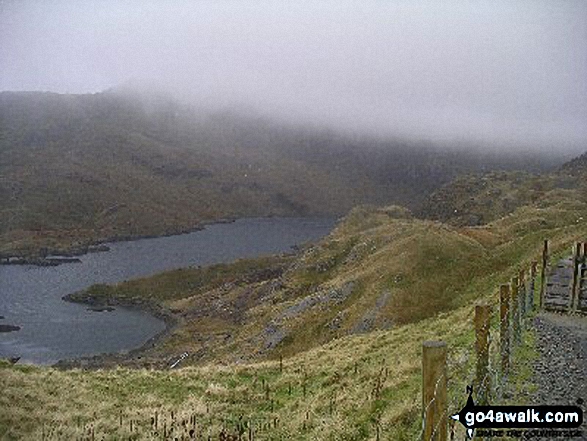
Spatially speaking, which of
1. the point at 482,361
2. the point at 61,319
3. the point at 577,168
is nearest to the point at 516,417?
the point at 482,361

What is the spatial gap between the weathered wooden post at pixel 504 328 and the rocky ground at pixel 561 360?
2.67 feet

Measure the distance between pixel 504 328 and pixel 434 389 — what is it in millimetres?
6738

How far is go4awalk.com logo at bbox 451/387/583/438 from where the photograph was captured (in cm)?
891

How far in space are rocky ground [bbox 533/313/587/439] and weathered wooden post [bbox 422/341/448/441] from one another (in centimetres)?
468

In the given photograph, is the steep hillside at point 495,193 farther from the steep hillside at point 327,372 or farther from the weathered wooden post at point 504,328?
the weathered wooden post at point 504,328

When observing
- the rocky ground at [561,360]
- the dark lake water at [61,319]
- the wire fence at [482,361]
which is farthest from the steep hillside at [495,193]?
the rocky ground at [561,360]

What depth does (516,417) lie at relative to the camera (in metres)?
9.66

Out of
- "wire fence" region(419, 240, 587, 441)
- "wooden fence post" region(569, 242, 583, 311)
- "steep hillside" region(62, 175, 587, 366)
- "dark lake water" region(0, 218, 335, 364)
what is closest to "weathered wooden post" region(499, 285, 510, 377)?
"wire fence" region(419, 240, 587, 441)

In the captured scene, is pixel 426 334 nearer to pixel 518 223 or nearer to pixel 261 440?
pixel 261 440

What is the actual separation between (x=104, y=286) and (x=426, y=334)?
458 feet

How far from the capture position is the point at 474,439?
10.1 metres

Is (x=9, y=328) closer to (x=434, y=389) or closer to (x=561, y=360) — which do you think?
(x=561, y=360)

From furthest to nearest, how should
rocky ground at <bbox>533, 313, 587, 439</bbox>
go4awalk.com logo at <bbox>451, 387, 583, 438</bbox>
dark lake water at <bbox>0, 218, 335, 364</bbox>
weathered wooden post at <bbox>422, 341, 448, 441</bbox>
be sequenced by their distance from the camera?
dark lake water at <bbox>0, 218, 335, 364</bbox> < rocky ground at <bbox>533, 313, 587, 439</bbox> < go4awalk.com logo at <bbox>451, 387, 583, 438</bbox> < weathered wooden post at <bbox>422, 341, 448, 441</bbox>

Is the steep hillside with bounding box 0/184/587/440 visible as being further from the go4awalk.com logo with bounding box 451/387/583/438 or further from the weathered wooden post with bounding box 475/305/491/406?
the weathered wooden post with bounding box 475/305/491/406
